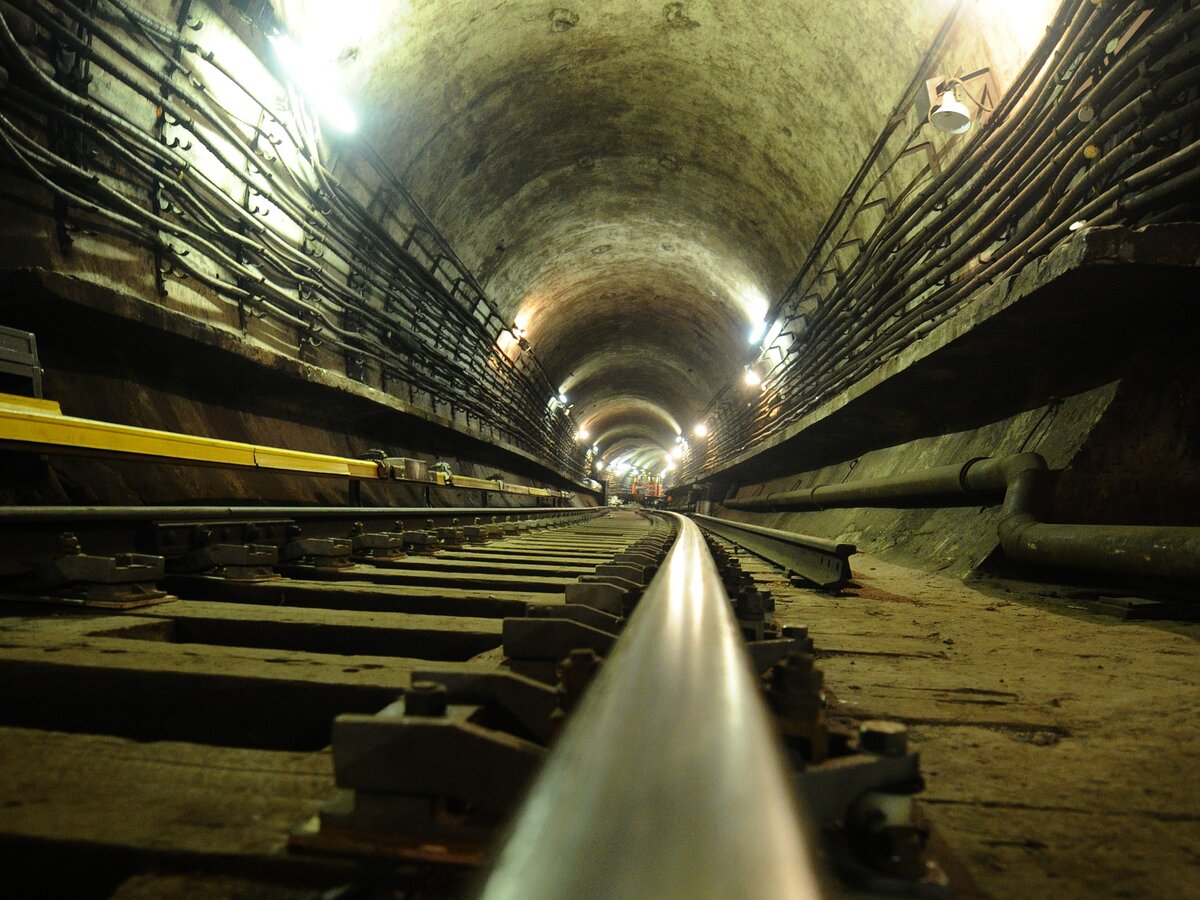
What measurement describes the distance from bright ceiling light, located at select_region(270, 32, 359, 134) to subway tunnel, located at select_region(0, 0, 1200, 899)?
1.3 inches

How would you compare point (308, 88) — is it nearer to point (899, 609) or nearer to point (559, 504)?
point (899, 609)

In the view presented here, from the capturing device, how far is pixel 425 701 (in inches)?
34.8

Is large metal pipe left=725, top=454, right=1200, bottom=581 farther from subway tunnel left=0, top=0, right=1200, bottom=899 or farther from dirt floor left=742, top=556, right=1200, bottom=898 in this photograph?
dirt floor left=742, top=556, right=1200, bottom=898

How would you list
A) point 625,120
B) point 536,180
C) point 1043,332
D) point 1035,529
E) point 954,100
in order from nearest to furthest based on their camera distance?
point 1035,529
point 1043,332
point 954,100
point 625,120
point 536,180

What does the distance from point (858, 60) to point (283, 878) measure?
26.3 feet

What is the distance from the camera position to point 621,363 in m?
23.5

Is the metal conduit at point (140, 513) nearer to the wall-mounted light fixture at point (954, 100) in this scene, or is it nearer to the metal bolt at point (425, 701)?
the metal bolt at point (425, 701)

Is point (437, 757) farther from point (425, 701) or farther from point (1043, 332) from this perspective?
point (1043, 332)

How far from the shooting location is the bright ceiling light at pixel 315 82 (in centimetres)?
555

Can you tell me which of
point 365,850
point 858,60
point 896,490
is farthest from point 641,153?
point 365,850

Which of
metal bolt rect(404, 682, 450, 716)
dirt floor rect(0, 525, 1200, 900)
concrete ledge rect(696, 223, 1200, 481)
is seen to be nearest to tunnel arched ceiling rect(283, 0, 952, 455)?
concrete ledge rect(696, 223, 1200, 481)

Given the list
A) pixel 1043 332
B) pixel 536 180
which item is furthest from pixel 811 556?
pixel 536 180

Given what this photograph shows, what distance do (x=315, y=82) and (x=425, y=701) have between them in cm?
652

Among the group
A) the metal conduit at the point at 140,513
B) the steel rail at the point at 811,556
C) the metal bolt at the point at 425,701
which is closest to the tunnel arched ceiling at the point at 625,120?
the metal conduit at the point at 140,513
